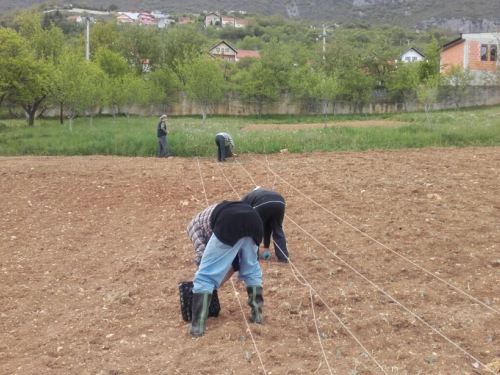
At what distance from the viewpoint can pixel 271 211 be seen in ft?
22.7

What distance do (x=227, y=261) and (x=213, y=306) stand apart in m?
0.68

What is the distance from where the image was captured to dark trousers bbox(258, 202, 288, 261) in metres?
6.89

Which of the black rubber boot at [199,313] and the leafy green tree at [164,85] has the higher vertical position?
the leafy green tree at [164,85]

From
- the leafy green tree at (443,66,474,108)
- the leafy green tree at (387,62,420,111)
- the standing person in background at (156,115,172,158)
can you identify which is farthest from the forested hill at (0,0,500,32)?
the standing person in background at (156,115,172,158)

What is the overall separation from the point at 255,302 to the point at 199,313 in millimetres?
561

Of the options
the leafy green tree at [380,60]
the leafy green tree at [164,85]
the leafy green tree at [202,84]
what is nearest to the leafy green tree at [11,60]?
the leafy green tree at [202,84]

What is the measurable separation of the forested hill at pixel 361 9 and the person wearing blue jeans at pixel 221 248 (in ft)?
362

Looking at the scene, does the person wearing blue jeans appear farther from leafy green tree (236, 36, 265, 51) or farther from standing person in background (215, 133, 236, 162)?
leafy green tree (236, 36, 265, 51)

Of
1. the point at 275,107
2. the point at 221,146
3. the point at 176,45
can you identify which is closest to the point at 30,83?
the point at 221,146

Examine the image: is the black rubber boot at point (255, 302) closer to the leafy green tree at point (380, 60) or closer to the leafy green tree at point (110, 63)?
the leafy green tree at point (110, 63)

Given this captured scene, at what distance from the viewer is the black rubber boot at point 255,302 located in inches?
207

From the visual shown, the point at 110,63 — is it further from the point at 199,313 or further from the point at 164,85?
the point at 199,313

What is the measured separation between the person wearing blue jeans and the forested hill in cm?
11044

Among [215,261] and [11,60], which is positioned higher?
[11,60]
